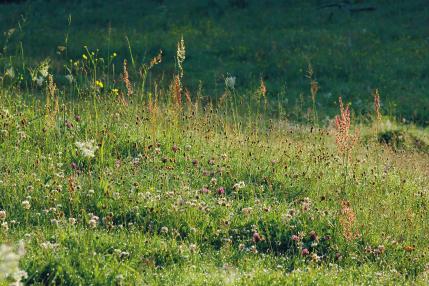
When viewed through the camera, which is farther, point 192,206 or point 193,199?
point 193,199

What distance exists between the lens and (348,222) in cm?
728

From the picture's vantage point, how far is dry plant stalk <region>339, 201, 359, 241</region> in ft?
23.7

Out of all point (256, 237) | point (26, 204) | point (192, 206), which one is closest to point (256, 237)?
point (256, 237)

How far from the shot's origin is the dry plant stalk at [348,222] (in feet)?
23.7

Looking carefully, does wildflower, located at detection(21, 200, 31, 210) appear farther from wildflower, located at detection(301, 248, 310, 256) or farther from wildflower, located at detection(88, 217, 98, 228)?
Answer: wildflower, located at detection(301, 248, 310, 256)

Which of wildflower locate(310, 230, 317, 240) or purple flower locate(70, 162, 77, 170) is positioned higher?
purple flower locate(70, 162, 77, 170)

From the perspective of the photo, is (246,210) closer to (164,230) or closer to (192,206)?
(192,206)

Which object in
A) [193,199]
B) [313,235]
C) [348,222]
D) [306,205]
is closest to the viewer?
[348,222]

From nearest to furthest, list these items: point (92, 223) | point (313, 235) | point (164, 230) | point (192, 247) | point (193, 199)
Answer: point (192, 247)
point (92, 223)
point (164, 230)
point (313, 235)
point (193, 199)

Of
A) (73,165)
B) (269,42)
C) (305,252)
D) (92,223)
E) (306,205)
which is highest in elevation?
(73,165)

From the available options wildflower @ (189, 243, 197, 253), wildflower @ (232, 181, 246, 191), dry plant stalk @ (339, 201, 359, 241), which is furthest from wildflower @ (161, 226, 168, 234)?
dry plant stalk @ (339, 201, 359, 241)

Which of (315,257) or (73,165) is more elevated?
(73,165)

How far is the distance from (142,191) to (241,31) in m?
15.2

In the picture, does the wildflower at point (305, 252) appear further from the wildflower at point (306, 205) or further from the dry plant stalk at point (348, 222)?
the wildflower at point (306, 205)
